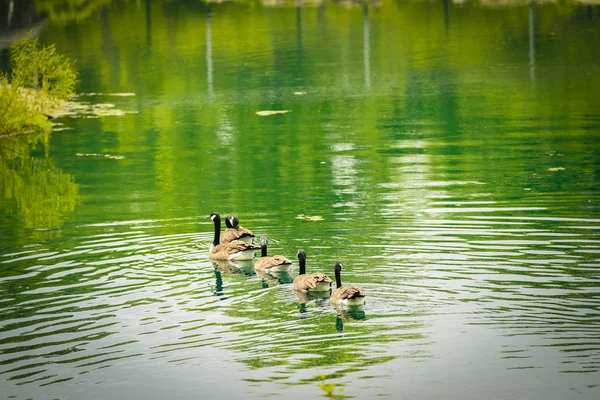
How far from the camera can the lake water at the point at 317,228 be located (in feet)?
37.0

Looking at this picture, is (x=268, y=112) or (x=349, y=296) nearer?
(x=349, y=296)

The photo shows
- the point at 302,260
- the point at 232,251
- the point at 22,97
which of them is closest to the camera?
the point at 302,260

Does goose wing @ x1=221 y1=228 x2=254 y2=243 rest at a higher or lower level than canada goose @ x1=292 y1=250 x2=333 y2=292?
higher

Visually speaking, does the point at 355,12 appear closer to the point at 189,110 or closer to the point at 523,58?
the point at 523,58

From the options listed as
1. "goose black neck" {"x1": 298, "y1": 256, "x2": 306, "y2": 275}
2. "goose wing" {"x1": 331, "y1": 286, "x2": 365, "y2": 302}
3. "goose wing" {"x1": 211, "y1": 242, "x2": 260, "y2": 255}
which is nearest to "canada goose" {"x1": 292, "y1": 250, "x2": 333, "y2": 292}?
"goose black neck" {"x1": 298, "y1": 256, "x2": 306, "y2": 275}

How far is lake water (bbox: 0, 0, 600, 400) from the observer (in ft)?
37.0

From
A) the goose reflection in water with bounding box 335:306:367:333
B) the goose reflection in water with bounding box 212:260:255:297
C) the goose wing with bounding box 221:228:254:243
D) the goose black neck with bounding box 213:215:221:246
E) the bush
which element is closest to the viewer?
the goose reflection in water with bounding box 335:306:367:333

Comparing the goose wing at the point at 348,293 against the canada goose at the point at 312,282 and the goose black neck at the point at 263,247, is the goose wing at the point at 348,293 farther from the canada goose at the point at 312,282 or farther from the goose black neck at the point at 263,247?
the goose black neck at the point at 263,247

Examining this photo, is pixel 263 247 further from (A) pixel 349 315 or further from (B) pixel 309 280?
(A) pixel 349 315

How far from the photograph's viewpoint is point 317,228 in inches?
682

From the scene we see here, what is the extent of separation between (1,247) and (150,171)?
6.67 metres

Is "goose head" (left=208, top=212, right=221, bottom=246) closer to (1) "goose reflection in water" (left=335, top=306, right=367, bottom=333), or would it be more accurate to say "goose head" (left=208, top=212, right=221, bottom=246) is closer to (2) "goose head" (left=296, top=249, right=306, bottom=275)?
(2) "goose head" (left=296, top=249, right=306, bottom=275)

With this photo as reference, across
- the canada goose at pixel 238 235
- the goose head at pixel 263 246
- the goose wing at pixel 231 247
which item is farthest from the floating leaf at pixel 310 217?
the goose head at pixel 263 246

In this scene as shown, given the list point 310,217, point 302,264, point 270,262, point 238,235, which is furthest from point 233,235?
point 310,217
